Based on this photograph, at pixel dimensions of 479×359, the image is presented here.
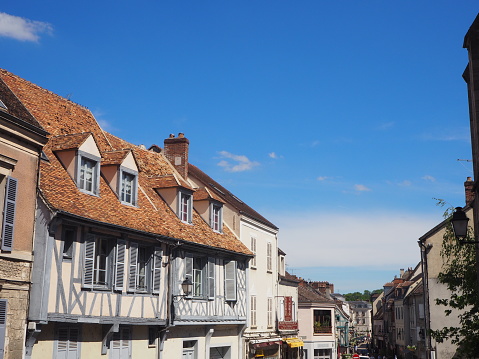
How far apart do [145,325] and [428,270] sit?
1732 cm

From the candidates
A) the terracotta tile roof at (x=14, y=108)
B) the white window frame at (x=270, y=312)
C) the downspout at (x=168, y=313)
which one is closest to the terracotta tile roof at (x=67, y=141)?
the terracotta tile roof at (x=14, y=108)

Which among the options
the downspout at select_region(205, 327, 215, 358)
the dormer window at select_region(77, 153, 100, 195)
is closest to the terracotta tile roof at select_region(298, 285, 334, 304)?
the downspout at select_region(205, 327, 215, 358)

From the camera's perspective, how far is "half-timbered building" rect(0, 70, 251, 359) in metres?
14.3

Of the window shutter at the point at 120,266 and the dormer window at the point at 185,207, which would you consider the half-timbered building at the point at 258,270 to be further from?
the window shutter at the point at 120,266

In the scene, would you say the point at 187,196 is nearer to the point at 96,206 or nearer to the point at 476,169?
the point at 96,206

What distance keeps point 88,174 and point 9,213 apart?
4381 mm

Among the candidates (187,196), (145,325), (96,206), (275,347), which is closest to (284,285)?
(275,347)

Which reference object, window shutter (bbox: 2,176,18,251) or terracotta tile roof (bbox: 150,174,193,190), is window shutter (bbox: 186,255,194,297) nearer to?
terracotta tile roof (bbox: 150,174,193,190)

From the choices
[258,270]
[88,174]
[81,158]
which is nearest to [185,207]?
[88,174]

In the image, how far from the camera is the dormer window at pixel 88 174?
54.0 feet

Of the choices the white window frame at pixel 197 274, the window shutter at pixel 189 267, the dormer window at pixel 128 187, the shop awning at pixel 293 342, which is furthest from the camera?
the shop awning at pixel 293 342

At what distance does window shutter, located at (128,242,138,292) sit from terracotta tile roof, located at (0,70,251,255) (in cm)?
56

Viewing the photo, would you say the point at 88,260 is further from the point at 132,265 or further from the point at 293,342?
the point at 293,342

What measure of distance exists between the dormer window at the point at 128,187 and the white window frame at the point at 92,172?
3.85 ft
